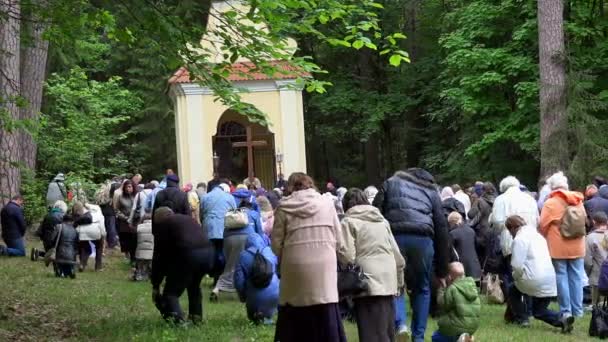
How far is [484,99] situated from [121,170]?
14.4 meters

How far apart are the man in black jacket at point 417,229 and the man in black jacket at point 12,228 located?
11.5 metres

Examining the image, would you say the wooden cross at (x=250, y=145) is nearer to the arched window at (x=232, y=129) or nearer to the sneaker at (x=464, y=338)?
the arched window at (x=232, y=129)

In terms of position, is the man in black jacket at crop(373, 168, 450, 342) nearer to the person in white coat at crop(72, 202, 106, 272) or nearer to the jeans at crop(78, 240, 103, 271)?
the person in white coat at crop(72, 202, 106, 272)

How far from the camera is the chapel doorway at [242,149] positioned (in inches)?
1173

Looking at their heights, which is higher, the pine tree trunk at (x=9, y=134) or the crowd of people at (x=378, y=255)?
the pine tree trunk at (x=9, y=134)

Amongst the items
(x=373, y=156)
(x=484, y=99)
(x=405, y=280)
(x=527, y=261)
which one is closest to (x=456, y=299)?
(x=405, y=280)

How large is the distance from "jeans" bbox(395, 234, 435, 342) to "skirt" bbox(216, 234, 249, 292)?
4.04 metres

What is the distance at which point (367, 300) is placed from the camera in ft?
25.7

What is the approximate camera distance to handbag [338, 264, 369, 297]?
7676mm

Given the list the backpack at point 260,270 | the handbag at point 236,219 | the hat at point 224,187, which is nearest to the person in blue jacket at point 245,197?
the handbag at point 236,219

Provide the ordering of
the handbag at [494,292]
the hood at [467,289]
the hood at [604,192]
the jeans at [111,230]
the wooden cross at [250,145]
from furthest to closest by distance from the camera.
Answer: the wooden cross at [250,145] → the jeans at [111,230] → the hood at [604,192] → the handbag at [494,292] → the hood at [467,289]

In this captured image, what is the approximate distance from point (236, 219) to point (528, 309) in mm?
3947

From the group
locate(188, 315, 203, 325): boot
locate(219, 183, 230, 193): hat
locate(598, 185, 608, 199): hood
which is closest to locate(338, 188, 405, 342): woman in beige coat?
locate(188, 315, 203, 325): boot

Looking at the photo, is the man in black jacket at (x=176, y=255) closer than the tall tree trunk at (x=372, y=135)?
Yes
